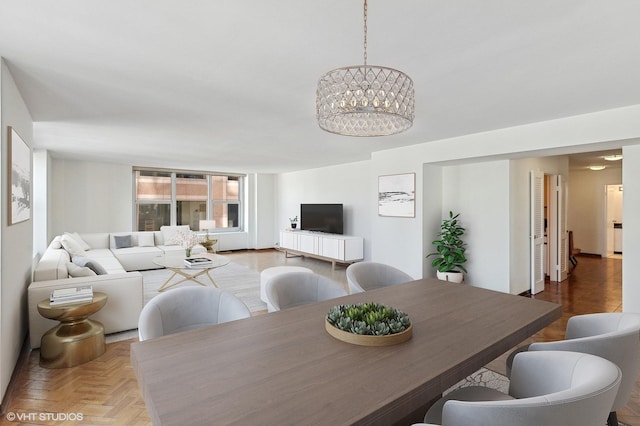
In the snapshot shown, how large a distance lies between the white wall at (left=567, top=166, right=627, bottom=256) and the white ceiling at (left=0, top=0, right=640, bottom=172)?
6.87 m

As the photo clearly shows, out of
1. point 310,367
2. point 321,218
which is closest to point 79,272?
point 310,367

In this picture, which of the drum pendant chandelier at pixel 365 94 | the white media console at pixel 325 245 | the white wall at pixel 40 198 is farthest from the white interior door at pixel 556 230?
the white wall at pixel 40 198

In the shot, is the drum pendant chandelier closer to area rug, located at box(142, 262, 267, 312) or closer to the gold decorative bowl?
the gold decorative bowl

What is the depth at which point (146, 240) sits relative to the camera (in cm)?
743

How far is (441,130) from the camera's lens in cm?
414

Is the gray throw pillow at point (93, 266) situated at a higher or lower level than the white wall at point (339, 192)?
lower

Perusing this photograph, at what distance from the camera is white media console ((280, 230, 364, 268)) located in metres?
7.00

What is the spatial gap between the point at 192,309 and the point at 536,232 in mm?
5256

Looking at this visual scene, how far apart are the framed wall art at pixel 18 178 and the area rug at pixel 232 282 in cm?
159

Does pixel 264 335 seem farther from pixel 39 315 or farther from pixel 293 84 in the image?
pixel 39 315

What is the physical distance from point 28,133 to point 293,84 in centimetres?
282

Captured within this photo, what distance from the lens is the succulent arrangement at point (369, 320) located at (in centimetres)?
152

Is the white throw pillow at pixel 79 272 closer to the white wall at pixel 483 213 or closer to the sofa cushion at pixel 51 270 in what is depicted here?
the sofa cushion at pixel 51 270

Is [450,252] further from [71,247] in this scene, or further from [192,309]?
[71,247]
